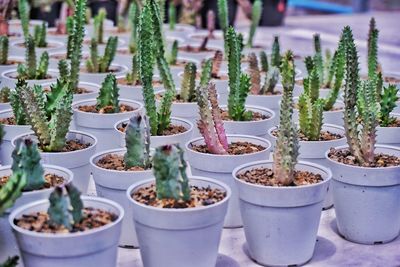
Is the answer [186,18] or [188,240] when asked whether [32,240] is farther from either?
[186,18]

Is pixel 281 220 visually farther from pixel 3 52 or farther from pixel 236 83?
pixel 3 52

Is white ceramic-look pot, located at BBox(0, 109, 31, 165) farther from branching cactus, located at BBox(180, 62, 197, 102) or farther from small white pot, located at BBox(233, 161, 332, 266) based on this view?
small white pot, located at BBox(233, 161, 332, 266)

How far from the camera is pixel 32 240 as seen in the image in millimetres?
2270

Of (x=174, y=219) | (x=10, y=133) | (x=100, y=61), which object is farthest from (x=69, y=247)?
(x=100, y=61)

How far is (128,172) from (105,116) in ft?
2.99

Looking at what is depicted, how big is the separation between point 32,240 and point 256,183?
3.20 feet

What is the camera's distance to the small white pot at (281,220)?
2.70 meters

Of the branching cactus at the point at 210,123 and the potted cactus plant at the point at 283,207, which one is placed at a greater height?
the branching cactus at the point at 210,123

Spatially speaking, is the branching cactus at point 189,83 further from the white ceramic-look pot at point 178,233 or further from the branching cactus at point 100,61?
the white ceramic-look pot at point 178,233

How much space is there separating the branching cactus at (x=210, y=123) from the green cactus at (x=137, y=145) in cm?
28

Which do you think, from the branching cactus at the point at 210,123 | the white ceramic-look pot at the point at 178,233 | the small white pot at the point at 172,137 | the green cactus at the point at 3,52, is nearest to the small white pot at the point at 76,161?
the small white pot at the point at 172,137

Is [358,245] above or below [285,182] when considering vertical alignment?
below

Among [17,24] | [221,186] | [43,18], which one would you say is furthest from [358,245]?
[43,18]

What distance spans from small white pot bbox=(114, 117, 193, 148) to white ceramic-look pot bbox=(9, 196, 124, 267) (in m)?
1.03
